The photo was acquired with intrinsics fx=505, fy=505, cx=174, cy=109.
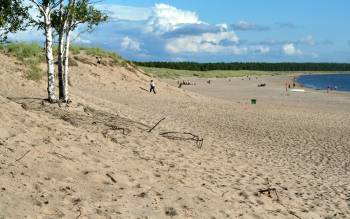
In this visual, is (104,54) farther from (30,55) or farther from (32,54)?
(30,55)

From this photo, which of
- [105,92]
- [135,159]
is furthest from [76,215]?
[105,92]

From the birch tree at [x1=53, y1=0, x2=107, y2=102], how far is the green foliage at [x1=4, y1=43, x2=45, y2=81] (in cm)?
763

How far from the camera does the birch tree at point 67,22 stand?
20141 mm

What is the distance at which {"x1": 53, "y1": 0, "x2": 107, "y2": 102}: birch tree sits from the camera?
20.1 m

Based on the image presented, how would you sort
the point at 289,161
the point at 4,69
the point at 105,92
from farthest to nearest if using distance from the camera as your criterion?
1. the point at 105,92
2. the point at 4,69
3. the point at 289,161

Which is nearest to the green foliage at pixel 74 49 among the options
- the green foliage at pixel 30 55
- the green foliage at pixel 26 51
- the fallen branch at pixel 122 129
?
the green foliage at pixel 30 55

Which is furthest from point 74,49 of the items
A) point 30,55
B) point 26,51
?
point 26,51

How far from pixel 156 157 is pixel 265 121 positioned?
16.0 meters

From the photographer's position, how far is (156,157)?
552 inches

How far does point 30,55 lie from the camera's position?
118 ft

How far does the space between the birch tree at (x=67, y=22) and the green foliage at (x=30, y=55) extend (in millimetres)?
7628

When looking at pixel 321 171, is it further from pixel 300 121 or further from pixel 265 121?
pixel 300 121

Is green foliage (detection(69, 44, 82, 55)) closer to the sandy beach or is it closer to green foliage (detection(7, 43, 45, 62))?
green foliage (detection(7, 43, 45, 62))

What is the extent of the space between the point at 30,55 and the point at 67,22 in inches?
653
